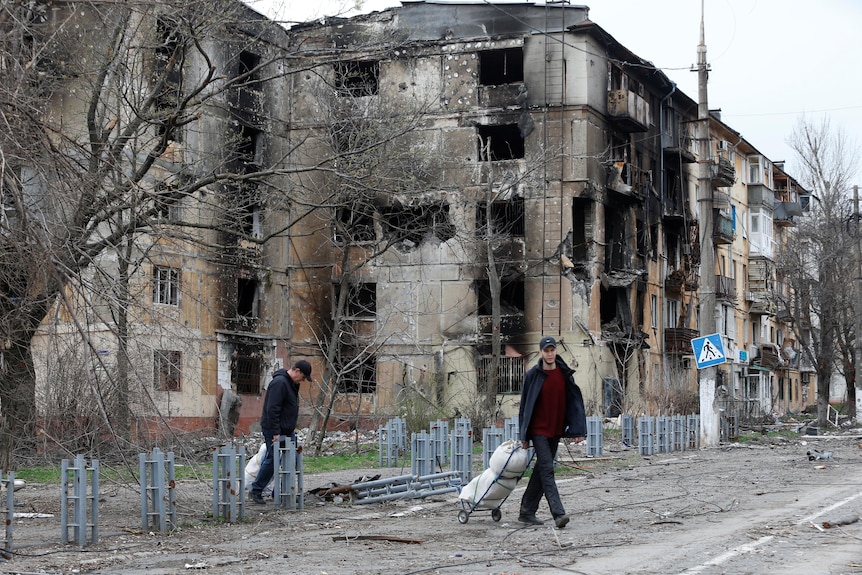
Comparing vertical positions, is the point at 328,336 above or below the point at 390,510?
above

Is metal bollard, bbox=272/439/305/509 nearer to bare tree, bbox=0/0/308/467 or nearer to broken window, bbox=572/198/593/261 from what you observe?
bare tree, bbox=0/0/308/467

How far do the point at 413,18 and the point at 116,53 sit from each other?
31665 mm

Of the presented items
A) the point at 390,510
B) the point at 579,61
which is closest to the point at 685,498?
the point at 390,510

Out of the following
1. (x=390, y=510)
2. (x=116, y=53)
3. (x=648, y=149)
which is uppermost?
(x=648, y=149)

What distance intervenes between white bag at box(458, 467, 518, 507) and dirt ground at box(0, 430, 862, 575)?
266 millimetres

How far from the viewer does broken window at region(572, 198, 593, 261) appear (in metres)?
44.8

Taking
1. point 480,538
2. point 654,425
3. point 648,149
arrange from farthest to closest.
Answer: point 648,149
point 654,425
point 480,538

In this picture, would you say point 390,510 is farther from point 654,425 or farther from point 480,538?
point 654,425

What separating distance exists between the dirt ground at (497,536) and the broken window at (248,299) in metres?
26.5

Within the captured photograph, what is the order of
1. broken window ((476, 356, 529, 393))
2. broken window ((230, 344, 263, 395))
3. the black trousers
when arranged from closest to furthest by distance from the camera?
1. the black trousers
2. broken window ((230, 344, 263, 395))
3. broken window ((476, 356, 529, 393))

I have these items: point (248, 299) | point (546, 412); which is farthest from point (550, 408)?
point (248, 299)

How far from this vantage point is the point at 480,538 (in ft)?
36.8

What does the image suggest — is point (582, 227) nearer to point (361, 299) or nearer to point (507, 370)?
point (507, 370)

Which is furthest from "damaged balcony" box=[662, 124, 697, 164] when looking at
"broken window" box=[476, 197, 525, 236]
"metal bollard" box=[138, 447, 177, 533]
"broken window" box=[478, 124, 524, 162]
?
"metal bollard" box=[138, 447, 177, 533]
